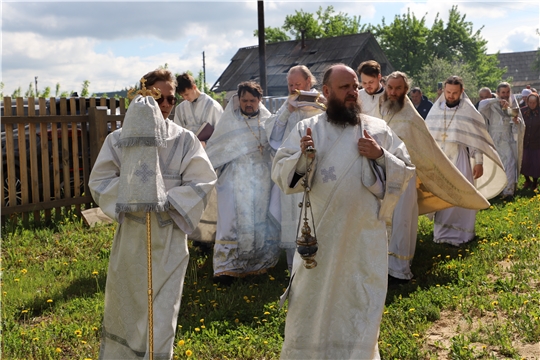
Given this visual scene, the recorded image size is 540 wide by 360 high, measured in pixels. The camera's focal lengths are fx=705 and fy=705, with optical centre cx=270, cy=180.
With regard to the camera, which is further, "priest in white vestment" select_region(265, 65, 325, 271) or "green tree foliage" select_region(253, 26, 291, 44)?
"green tree foliage" select_region(253, 26, 291, 44)

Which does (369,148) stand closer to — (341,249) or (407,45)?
(341,249)

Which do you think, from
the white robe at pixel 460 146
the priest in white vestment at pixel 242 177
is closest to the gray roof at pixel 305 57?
the white robe at pixel 460 146

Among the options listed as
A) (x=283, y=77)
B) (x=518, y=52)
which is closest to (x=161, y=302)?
(x=283, y=77)

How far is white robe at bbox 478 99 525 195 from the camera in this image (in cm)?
1391

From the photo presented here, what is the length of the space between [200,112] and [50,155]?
311 centimetres

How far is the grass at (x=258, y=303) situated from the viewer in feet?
17.5

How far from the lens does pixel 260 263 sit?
791cm

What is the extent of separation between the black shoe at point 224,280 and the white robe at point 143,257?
275 centimetres

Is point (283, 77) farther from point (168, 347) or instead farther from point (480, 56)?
point (168, 347)

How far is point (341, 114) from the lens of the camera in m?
4.59

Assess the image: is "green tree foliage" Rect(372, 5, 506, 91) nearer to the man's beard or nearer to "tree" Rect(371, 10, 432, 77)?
"tree" Rect(371, 10, 432, 77)

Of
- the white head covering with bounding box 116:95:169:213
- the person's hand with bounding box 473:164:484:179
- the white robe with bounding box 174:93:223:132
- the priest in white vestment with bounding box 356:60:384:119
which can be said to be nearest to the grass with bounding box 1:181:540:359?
the person's hand with bounding box 473:164:484:179

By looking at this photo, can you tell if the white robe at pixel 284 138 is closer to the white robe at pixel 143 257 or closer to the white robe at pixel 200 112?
the white robe at pixel 200 112

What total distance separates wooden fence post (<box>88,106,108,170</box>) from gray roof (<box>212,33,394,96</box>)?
29.7m
